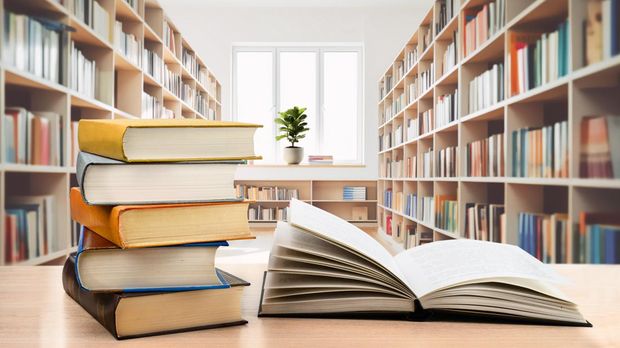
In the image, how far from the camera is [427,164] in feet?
13.5

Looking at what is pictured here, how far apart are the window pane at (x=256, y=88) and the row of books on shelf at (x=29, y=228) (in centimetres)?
518

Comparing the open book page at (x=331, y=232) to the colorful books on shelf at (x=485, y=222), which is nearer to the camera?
the open book page at (x=331, y=232)

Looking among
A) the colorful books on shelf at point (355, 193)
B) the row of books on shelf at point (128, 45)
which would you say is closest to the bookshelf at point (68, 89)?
the row of books on shelf at point (128, 45)

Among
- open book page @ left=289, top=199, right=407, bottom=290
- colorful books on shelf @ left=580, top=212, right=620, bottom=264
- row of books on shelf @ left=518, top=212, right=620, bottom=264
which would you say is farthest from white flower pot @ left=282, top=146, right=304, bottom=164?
open book page @ left=289, top=199, right=407, bottom=290

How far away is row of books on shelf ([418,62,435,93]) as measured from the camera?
397 cm

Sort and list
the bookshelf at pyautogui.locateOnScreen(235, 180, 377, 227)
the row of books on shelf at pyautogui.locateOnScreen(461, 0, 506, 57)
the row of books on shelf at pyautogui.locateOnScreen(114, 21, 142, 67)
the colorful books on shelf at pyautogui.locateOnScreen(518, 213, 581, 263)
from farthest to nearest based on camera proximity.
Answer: the bookshelf at pyautogui.locateOnScreen(235, 180, 377, 227) → the row of books on shelf at pyautogui.locateOnScreen(114, 21, 142, 67) → the row of books on shelf at pyautogui.locateOnScreen(461, 0, 506, 57) → the colorful books on shelf at pyautogui.locateOnScreen(518, 213, 581, 263)

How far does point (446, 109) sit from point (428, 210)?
918 mm

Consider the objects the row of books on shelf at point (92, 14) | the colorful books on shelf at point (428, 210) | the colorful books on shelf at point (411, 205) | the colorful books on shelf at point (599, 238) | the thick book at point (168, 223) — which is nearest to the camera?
the thick book at point (168, 223)

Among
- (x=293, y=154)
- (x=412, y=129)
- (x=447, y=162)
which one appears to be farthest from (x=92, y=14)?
(x=293, y=154)

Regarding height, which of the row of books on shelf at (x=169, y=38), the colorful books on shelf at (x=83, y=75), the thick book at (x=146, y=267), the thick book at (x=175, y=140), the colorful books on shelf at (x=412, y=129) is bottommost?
the thick book at (x=146, y=267)

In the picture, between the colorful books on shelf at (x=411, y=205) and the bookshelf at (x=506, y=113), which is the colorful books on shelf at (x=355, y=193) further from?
the colorful books on shelf at (x=411, y=205)

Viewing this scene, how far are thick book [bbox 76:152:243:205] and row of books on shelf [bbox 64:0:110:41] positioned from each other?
2373 millimetres

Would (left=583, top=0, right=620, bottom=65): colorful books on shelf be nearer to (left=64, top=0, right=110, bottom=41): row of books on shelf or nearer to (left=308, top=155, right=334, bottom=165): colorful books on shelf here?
(left=64, top=0, right=110, bottom=41): row of books on shelf

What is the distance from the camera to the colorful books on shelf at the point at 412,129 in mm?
4631
